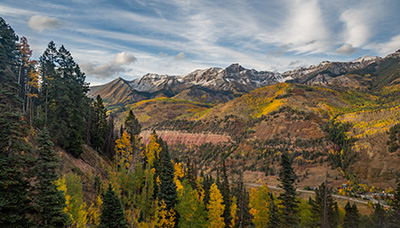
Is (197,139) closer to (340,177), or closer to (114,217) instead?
(340,177)

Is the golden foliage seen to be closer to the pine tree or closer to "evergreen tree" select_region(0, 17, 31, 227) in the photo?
the pine tree

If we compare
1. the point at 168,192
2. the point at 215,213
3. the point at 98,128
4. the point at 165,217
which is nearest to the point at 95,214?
the point at 165,217

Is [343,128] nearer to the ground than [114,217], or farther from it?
farther from it

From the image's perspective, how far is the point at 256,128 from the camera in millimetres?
169125

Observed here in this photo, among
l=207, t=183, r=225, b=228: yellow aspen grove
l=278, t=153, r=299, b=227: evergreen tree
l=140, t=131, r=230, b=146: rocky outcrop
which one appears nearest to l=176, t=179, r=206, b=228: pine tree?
l=207, t=183, r=225, b=228: yellow aspen grove

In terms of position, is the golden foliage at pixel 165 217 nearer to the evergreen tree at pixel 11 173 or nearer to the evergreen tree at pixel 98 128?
the evergreen tree at pixel 11 173

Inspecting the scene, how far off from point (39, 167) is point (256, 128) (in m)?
162

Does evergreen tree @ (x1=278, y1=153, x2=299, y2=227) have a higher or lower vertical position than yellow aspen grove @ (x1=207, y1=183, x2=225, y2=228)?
higher

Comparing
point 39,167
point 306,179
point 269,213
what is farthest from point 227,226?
point 306,179

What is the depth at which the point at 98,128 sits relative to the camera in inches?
2491

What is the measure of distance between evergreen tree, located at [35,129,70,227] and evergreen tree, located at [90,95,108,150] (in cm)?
3960

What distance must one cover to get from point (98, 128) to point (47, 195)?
48954 mm

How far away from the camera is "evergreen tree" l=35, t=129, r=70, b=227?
17.4 meters

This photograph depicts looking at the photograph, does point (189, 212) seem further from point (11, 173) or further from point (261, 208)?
point (11, 173)
